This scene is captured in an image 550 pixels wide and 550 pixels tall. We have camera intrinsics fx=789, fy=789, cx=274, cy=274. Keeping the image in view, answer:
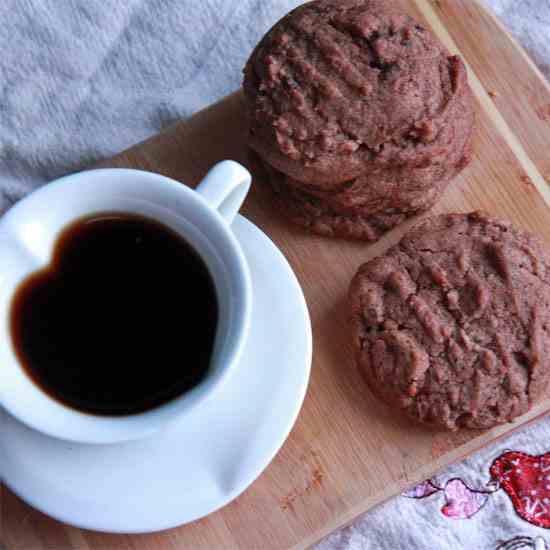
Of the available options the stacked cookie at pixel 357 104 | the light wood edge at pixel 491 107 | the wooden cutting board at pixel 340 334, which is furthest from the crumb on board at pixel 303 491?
the light wood edge at pixel 491 107

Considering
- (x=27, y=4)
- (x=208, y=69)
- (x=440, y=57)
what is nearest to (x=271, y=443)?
(x=440, y=57)

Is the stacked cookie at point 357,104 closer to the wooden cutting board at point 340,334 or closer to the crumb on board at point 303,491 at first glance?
the wooden cutting board at point 340,334

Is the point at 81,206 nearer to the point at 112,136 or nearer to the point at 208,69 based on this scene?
the point at 112,136

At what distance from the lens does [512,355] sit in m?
1.38

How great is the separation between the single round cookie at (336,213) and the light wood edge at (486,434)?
0.65ft

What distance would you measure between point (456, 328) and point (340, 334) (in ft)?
0.71

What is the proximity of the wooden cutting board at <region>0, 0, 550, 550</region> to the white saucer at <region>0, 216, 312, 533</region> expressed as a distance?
0.12 meters

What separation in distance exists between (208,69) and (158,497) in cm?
97

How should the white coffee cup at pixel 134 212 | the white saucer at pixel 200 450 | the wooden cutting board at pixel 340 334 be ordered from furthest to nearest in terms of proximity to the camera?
1. the wooden cutting board at pixel 340 334
2. the white saucer at pixel 200 450
3. the white coffee cup at pixel 134 212

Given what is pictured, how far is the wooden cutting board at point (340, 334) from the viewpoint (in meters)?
1.40

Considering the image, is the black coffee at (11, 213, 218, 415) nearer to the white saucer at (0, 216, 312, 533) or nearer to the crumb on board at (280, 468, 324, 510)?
the white saucer at (0, 216, 312, 533)

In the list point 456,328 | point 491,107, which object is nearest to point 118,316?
point 456,328

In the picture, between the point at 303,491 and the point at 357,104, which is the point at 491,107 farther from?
the point at 303,491

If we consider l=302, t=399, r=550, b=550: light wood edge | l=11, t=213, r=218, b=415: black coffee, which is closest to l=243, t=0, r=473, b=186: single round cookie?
l=11, t=213, r=218, b=415: black coffee
